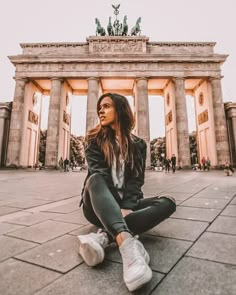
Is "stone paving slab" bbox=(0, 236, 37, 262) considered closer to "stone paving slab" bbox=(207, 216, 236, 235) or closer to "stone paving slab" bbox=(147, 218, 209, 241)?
"stone paving slab" bbox=(147, 218, 209, 241)

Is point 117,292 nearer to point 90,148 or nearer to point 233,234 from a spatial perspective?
point 90,148

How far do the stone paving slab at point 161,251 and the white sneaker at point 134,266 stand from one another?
0.18 meters

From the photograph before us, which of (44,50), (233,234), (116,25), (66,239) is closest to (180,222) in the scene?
(233,234)

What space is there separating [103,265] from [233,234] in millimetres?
1552

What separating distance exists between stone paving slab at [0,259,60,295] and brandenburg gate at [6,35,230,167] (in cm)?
2442

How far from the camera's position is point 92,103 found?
26.8m

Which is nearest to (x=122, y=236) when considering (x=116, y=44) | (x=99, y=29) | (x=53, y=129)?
(x=53, y=129)

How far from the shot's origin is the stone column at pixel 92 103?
86.2 ft

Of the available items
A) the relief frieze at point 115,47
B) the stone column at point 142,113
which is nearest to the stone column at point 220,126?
the stone column at point 142,113

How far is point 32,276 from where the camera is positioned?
57.1 inches

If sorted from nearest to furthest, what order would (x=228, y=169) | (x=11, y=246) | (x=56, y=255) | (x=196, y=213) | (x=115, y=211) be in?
(x=115, y=211), (x=56, y=255), (x=11, y=246), (x=196, y=213), (x=228, y=169)

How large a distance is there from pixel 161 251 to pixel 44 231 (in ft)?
4.82

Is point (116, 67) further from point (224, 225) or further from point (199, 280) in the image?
point (199, 280)

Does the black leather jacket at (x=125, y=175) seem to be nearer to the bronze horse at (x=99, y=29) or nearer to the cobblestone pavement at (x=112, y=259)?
the cobblestone pavement at (x=112, y=259)
